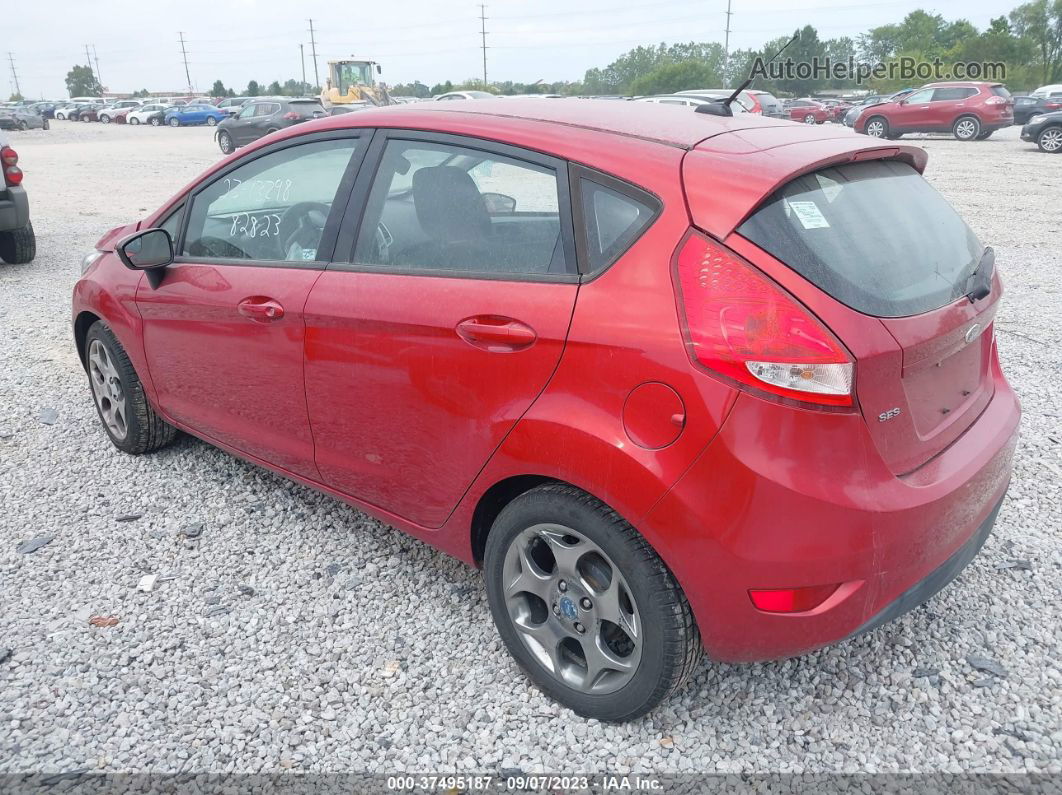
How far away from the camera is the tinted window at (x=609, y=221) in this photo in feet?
6.89

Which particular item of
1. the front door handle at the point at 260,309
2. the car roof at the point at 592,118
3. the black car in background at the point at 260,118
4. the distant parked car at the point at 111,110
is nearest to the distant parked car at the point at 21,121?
the distant parked car at the point at 111,110

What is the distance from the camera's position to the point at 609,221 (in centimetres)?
216

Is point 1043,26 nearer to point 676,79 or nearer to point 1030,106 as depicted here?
point 676,79

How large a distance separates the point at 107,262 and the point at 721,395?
127 inches

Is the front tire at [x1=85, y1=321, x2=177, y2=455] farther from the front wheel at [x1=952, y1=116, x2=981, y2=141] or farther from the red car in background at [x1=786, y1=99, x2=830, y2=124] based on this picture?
the red car in background at [x1=786, y1=99, x2=830, y2=124]

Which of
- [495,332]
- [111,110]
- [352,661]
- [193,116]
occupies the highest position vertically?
[111,110]

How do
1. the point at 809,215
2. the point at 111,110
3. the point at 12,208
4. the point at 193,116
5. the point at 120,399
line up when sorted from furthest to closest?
the point at 111,110 < the point at 193,116 < the point at 12,208 < the point at 120,399 < the point at 809,215

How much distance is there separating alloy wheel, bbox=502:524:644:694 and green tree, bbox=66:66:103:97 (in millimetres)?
129285

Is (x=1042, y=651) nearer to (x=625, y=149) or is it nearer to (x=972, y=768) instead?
(x=972, y=768)

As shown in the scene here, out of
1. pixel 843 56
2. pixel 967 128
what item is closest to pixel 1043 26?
pixel 843 56

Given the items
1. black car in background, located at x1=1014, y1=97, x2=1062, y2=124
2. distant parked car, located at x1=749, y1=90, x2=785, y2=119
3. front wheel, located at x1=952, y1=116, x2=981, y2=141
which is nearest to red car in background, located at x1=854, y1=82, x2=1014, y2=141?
front wheel, located at x1=952, y1=116, x2=981, y2=141

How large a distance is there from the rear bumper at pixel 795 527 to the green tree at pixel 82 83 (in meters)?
130

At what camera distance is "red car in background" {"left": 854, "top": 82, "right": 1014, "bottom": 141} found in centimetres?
2292

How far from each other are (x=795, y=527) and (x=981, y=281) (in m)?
1.10
